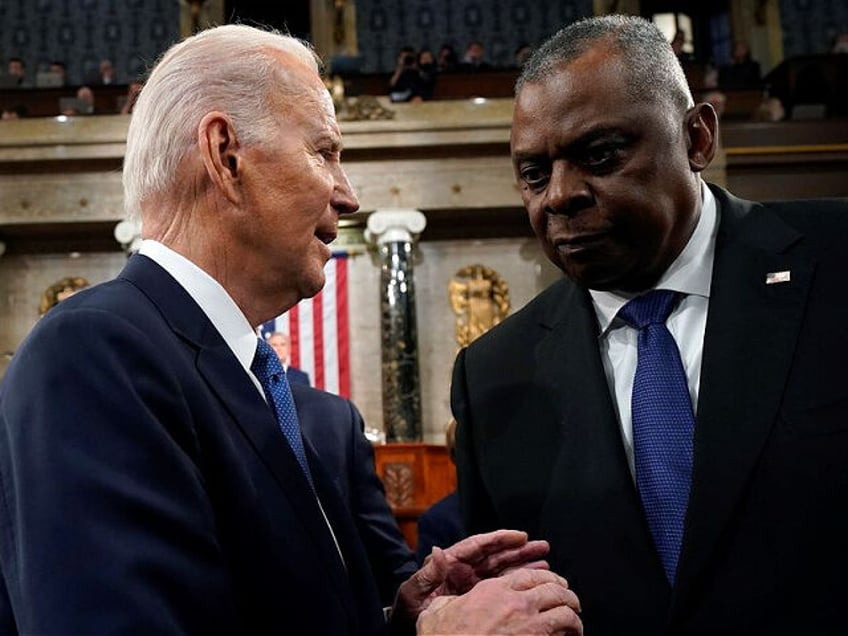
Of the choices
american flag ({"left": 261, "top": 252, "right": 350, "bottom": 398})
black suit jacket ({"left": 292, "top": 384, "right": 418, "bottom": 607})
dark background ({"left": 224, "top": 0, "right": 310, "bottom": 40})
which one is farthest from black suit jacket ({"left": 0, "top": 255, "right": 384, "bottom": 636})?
dark background ({"left": 224, "top": 0, "right": 310, "bottom": 40})

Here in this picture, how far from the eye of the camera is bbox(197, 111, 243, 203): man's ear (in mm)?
Result: 1610

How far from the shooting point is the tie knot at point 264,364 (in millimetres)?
1683

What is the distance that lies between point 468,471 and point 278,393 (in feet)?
1.80

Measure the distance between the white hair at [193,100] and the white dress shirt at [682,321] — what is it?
81cm

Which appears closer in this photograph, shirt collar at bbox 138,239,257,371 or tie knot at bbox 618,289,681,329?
shirt collar at bbox 138,239,257,371

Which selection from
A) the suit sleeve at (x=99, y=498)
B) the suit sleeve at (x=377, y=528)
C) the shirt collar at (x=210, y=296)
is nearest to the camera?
the suit sleeve at (x=99, y=498)

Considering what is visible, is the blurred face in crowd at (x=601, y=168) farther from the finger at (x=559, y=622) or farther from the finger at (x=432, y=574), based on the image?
the finger at (x=559, y=622)

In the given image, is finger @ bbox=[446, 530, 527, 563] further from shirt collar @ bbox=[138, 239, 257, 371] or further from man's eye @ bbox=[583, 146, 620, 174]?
man's eye @ bbox=[583, 146, 620, 174]

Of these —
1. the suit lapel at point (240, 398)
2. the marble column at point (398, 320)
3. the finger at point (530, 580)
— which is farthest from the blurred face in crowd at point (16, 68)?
the finger at point (530, 580)

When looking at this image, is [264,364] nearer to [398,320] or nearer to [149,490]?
[149,490]

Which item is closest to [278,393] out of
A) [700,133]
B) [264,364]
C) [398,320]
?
[264,364]

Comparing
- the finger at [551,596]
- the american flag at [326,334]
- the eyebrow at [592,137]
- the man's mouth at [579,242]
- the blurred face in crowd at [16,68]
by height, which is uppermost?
the blurred face in crowd at [16,68]

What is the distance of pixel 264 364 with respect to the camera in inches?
66.9

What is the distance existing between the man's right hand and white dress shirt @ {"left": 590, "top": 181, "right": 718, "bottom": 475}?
0.50m
